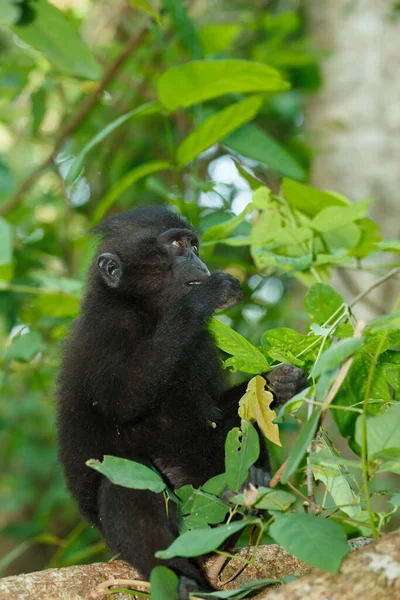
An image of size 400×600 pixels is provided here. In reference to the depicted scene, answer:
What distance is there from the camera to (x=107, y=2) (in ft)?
27.2

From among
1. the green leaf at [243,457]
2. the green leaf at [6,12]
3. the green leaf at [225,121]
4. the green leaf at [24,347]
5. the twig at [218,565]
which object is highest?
the green leaf at [6,12]

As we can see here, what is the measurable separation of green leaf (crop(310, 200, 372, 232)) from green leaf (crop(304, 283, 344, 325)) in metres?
0.38

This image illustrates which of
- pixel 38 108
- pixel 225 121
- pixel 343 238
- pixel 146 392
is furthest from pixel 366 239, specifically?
pixel 38 108

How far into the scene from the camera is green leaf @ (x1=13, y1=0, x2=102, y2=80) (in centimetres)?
359

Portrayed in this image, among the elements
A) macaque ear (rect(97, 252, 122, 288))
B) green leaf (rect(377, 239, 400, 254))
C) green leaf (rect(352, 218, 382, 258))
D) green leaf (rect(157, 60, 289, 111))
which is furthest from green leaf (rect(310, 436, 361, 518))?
green leaf (rect(157, 60, 289, 111))

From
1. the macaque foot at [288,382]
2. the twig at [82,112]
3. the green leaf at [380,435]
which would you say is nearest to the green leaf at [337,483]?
the green leaf at [380,435]

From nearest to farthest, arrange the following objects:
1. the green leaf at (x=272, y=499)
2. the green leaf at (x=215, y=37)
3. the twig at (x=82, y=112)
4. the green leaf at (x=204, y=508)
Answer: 1. the green leaf at (x=272, y=499)
2. the green leaf at (x=204, y=508)
3. the green leaf at (x=215, y=37)
4. the twig at (x=82, y=112)

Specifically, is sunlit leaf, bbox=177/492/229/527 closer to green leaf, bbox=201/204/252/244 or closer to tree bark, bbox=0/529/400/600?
tree bark, bbox=0/529/400/600

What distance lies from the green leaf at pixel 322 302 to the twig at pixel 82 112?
2752 millimetres

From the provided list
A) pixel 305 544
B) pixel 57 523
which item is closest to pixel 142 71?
pixel 305 544

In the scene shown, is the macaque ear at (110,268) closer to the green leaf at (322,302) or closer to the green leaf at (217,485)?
the green leaf at (322,302)

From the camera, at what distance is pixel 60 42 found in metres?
3.61

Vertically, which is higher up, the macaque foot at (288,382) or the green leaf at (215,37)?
the green leaf at (215,37)

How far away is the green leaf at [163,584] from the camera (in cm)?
229
